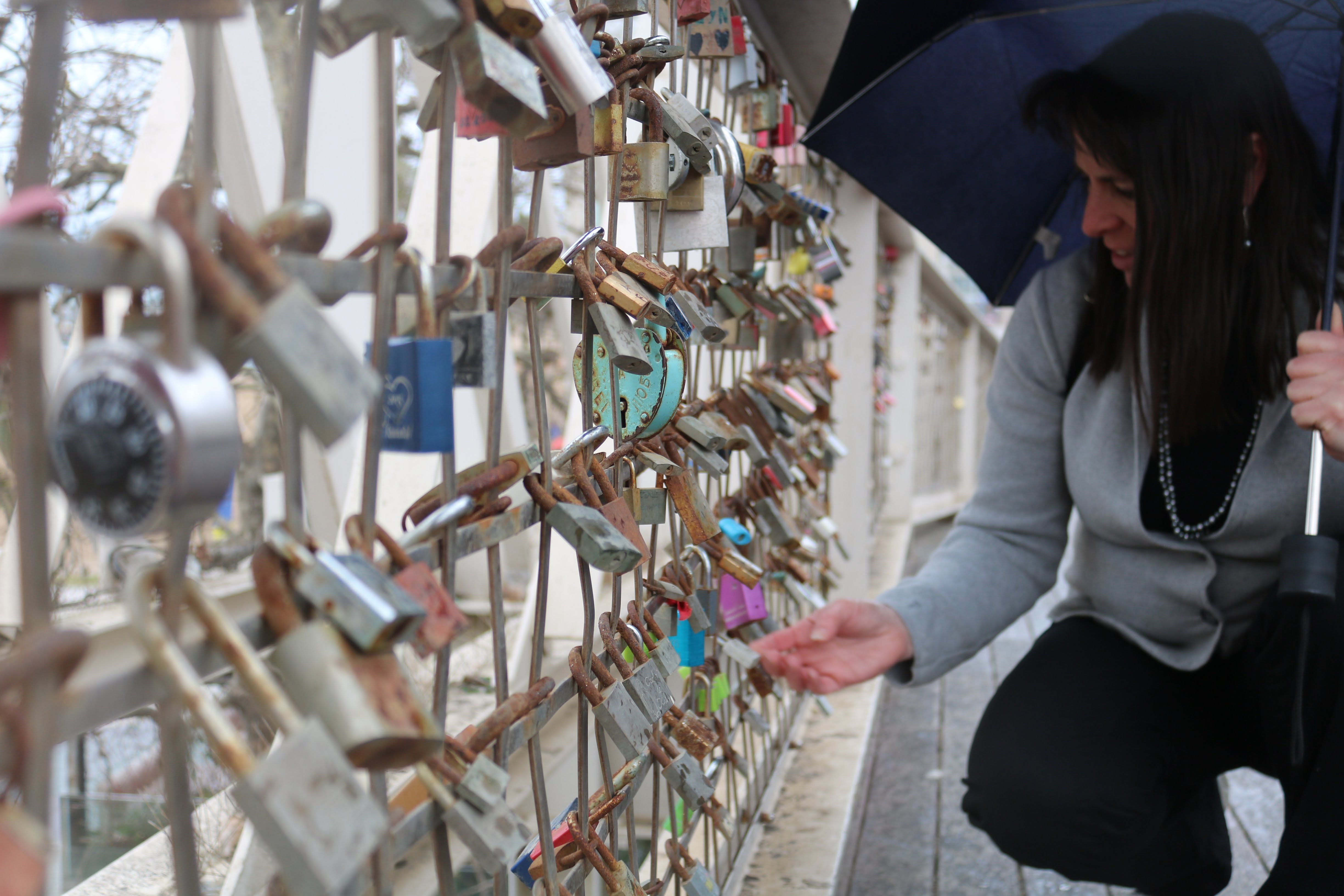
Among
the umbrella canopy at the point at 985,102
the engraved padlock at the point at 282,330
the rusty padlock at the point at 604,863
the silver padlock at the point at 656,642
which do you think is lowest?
the rusty padlock at the point at 604,863

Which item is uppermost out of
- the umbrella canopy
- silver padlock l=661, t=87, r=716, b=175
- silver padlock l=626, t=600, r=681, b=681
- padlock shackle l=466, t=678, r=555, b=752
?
the umbrella canopy

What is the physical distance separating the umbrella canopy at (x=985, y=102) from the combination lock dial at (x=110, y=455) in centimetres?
104

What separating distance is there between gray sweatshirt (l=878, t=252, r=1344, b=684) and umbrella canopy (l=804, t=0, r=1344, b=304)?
0.73ft

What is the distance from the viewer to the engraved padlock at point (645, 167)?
27.1 inches

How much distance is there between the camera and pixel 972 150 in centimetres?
147

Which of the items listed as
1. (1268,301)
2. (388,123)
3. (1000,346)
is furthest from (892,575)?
(388,123)

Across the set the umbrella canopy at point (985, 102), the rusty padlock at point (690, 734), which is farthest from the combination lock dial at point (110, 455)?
the umbrella canopy at point (985, 102)

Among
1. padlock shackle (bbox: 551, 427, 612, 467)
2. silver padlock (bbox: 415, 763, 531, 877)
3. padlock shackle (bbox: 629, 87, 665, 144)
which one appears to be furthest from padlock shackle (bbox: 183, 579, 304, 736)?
padlock shackle (bbox: 629, 87, 665, 144)

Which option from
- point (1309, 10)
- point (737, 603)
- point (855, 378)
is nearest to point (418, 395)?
point (737, 603)

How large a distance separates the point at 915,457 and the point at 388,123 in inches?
194

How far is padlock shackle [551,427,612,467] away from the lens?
0.58 metres

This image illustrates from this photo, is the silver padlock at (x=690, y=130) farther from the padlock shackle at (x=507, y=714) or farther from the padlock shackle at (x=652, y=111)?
the padlock shackle at (x=507, y=714)

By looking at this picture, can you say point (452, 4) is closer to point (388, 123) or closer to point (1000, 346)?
point (388, 123)

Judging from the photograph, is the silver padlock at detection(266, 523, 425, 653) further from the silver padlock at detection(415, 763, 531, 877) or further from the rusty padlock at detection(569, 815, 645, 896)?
the rusty padlock at detection(569, 815, 645, 896)
